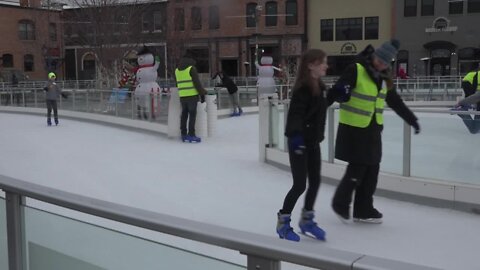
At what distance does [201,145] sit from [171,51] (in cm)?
2196

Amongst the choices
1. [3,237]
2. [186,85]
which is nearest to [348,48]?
[186,85]

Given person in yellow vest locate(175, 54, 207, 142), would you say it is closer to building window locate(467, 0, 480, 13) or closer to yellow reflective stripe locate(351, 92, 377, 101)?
yellow reflective stripe locate(351, 92, 377, 101)

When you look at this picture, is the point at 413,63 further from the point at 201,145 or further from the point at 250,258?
the point at 250,258

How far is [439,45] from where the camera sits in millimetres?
40938

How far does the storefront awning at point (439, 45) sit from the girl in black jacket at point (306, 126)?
38.5 metres

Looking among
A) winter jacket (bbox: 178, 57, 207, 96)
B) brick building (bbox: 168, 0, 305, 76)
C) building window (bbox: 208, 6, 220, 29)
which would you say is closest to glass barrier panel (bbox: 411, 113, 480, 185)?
winter jacket (bbox: 178, 57, 207, 96)

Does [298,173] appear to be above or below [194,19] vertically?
below

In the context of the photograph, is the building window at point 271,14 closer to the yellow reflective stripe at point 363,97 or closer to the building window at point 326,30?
the building window at point 326,30

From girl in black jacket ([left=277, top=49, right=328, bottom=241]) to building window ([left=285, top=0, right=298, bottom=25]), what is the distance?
41.7m

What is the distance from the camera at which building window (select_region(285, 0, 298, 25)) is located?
→ 45.6 meters

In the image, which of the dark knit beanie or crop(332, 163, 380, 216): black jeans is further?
crop(332, 163, 380, 216): black jeans

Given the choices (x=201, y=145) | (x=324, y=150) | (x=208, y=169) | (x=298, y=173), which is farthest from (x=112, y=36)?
(x=298, y=173)

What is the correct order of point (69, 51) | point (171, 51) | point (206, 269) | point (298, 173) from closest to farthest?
1. point (206, 269)
2. point (298, 173)
3. point (171, 51)
4. point (69, 51)

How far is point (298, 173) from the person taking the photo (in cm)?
475
